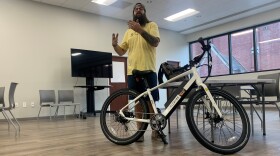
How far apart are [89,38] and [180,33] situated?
13.0ft

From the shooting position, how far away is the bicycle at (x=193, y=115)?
1862 mm

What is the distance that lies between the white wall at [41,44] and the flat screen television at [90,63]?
1.60 feet

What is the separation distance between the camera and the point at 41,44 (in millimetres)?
6352

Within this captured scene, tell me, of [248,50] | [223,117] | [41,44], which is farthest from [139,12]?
[248,50]

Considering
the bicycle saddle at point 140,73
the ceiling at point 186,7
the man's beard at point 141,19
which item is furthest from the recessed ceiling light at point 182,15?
the bicycle saddle at point 140,73

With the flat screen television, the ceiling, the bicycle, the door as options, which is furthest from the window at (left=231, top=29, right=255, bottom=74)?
the bicycle

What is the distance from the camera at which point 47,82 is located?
636 centimetres

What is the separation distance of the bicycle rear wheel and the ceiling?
453 centimetres

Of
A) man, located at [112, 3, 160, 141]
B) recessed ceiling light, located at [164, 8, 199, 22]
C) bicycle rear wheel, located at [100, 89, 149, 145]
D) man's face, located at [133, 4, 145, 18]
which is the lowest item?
bicycle rear wheel, located at [100, 89, 149, 145]

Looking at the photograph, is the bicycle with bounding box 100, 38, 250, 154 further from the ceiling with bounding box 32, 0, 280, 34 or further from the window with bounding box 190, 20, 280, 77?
the window with bounding box 190, 20, 280, 77

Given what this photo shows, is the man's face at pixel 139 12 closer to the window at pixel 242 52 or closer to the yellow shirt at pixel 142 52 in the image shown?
the yellow shirt at pixel 142 52

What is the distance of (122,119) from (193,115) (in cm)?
71

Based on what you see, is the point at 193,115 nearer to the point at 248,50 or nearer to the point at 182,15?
the point at 182,15

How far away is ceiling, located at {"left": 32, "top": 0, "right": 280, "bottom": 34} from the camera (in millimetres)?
6535
